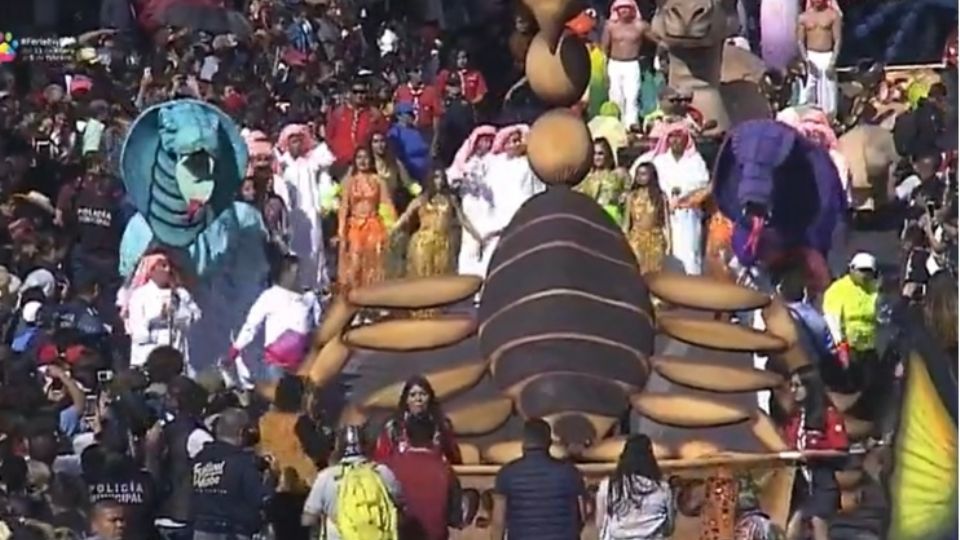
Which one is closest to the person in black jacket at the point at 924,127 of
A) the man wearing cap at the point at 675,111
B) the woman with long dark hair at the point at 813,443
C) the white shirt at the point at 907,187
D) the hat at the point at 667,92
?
the white shirt at the point at 907,187

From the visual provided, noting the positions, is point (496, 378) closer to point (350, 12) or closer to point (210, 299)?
point (210, 299)

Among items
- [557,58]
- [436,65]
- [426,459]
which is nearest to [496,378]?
[426,459]

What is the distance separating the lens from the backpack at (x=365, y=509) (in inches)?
483

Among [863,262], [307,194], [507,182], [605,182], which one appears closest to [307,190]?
[307,194]

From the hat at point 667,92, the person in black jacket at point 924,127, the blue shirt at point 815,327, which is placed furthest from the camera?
the hat at point 667,92

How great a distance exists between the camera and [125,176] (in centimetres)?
1381

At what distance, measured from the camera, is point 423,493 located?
12445 mm

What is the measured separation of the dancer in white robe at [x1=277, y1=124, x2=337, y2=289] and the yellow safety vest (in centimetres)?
231

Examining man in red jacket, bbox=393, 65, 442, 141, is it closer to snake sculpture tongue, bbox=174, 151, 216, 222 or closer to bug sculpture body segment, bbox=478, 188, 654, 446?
snake sculpture tongue, bbox=174, 151, 216, 222

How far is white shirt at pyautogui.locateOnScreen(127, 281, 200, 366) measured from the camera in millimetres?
13602

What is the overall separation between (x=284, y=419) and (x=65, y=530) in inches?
40.7

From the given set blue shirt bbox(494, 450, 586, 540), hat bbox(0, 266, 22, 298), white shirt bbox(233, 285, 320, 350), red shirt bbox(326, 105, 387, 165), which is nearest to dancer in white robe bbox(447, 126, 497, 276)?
red shirt bbox(326, 105, 387, 165)

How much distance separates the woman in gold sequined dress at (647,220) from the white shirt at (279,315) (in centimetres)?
144

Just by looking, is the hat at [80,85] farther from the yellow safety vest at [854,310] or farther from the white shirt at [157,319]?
the yellow safety vest at [854,310]
